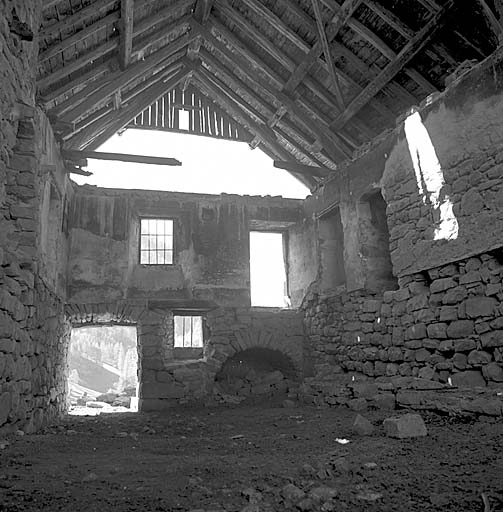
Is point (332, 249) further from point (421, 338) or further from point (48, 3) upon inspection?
point (48, 3)

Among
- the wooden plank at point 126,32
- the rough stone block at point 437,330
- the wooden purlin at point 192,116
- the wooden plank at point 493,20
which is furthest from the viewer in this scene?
the wooden purlin at point 192,116

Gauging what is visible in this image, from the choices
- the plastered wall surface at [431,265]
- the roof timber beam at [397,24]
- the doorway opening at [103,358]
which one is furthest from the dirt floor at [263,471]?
the doorway opening at [103,358]

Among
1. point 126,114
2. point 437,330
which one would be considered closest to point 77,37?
point 126,114

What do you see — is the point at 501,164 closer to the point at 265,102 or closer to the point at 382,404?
the point at 382,404

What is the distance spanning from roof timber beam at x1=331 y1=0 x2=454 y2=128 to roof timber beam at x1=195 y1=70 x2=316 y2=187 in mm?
2216

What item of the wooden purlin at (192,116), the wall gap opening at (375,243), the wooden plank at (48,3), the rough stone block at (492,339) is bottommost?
the rough stone block at (492,339)

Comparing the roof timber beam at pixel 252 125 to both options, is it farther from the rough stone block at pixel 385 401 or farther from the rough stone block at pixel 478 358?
the rough stone block at pixel 478 358

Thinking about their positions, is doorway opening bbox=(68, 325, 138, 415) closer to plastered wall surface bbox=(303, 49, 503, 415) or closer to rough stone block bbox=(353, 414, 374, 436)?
plastered wall surface bbox=(303, 49, 503, 415)

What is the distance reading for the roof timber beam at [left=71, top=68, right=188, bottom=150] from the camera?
9289mm

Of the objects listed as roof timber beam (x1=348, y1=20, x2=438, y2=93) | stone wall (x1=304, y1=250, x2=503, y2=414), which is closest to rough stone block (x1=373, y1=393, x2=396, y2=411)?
stone wall (x1=304, y1=250, x2=503, y2=414)

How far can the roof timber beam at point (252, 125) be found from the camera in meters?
10.3

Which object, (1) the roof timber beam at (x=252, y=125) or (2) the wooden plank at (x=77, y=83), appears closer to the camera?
(2) the wooden plank at (x=77, y=83)

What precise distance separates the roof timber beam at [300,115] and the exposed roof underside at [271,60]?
2 cm

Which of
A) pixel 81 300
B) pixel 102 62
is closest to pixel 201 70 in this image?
pixel 102 62
